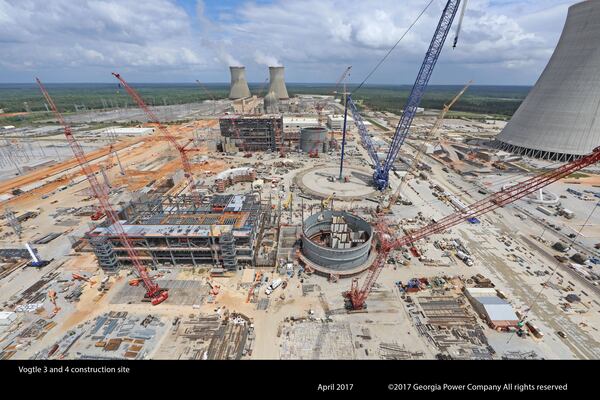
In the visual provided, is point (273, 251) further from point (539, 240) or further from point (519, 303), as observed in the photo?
point (539, 240)

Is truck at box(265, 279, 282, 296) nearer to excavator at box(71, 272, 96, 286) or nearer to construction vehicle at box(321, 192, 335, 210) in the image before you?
construction vehicle at box(321, 192, 335, 210)

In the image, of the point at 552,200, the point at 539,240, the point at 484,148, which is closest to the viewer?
the point at 539,240

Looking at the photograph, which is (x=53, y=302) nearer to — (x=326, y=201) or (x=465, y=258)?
(x=326, y=201)

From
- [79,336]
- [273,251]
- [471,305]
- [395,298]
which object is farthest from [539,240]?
[79,336]

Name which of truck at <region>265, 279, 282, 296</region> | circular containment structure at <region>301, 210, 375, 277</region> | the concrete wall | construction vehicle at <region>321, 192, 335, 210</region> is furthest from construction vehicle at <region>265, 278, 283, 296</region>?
construction vehicle at <region>321, 192, 335, 210</region>

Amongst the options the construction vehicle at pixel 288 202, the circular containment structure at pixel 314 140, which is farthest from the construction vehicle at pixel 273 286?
the circular containment structure at pixel 314 140
